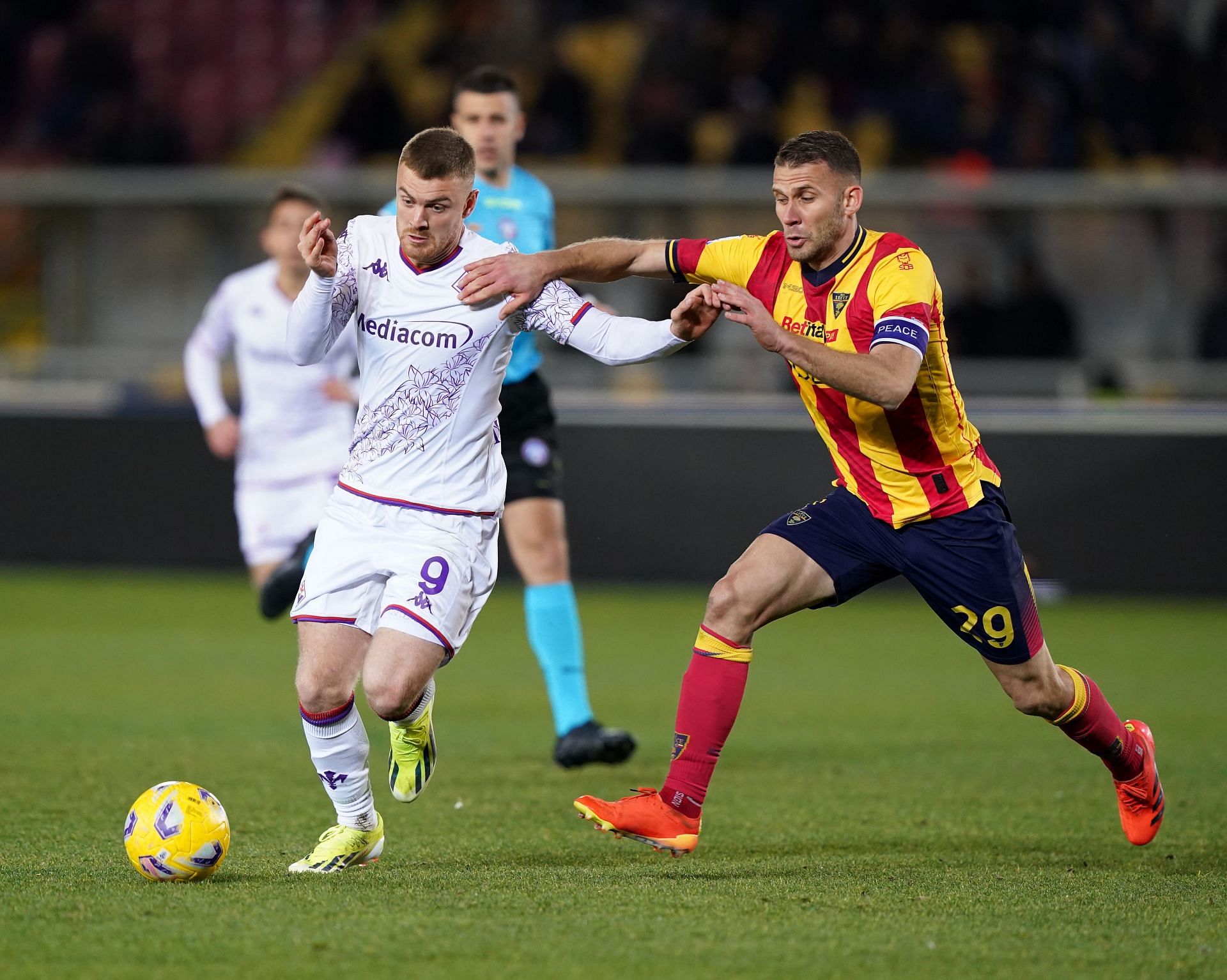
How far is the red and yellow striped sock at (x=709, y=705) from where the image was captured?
5055mm

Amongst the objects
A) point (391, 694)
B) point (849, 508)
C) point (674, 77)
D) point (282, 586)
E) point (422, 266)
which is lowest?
point (282, 586)

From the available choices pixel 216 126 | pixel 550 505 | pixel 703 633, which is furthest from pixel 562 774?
pixel 216 126

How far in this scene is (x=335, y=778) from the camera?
189 inches

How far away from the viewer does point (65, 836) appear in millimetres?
5133

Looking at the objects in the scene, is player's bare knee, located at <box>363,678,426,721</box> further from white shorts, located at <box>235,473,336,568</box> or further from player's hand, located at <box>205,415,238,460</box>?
player's hand, located at <box>205,415,238,460</box>

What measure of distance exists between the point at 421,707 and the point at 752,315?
5.06 feet

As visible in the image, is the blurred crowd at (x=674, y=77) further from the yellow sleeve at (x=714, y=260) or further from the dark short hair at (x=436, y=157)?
the dark short hair at (x=436, y=157)

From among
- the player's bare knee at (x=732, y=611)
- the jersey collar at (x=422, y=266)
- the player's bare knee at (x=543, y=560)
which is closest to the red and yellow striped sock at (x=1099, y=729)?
the player's bare knee at (x=732, y=611)

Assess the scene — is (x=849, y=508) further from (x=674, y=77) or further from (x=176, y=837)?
(x=674, y=77)

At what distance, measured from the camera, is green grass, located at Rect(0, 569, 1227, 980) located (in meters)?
3.86

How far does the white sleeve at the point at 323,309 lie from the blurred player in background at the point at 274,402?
11.4 ft

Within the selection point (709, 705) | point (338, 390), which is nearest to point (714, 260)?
point (709, 705)

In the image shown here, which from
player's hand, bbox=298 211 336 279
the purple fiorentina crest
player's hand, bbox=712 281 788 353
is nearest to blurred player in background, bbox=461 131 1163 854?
player's hand, bbox=712 281 788 353

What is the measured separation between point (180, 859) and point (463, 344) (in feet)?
5.40
